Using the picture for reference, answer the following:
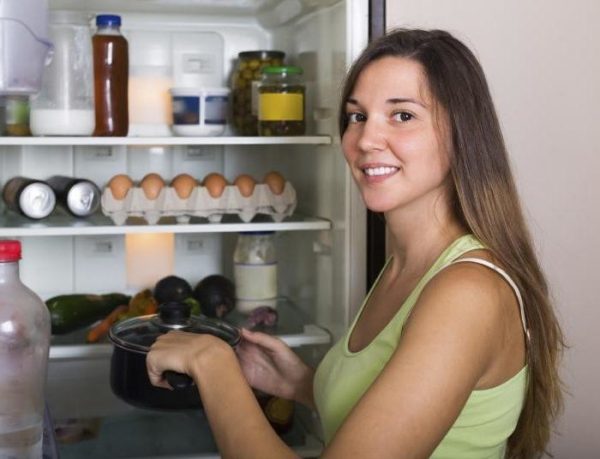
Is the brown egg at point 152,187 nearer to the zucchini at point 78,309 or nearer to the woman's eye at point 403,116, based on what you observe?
the zucchini at point 78,309

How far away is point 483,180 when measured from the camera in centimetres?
128

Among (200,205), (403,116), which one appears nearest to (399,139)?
(403,116)

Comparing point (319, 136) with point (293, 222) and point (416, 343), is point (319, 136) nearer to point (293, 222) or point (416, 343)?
point (293, 222)

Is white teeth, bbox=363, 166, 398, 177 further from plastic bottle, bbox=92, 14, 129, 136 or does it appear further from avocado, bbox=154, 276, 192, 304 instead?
avocado, bbox=154, 276, 192, 304

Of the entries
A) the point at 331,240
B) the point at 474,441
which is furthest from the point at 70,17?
the point at 474,441

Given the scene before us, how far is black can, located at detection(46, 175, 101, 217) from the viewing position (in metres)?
1.89


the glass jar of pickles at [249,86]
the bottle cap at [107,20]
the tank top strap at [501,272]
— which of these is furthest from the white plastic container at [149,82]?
the tank top strap at [501,272]

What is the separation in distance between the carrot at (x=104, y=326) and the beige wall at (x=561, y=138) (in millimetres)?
877

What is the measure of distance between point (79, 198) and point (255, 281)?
→ 43 cm

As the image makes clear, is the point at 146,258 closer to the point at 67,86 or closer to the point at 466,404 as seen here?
the point at 67,86

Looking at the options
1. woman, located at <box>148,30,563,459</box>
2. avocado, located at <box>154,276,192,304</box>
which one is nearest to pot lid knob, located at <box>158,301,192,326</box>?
woman, located at <box>148,30,563,459</box>

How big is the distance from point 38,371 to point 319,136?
765 millimetres

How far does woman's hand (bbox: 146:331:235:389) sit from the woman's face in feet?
0.97

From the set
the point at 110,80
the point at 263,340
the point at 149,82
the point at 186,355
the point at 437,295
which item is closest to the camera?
the point at 437,295
